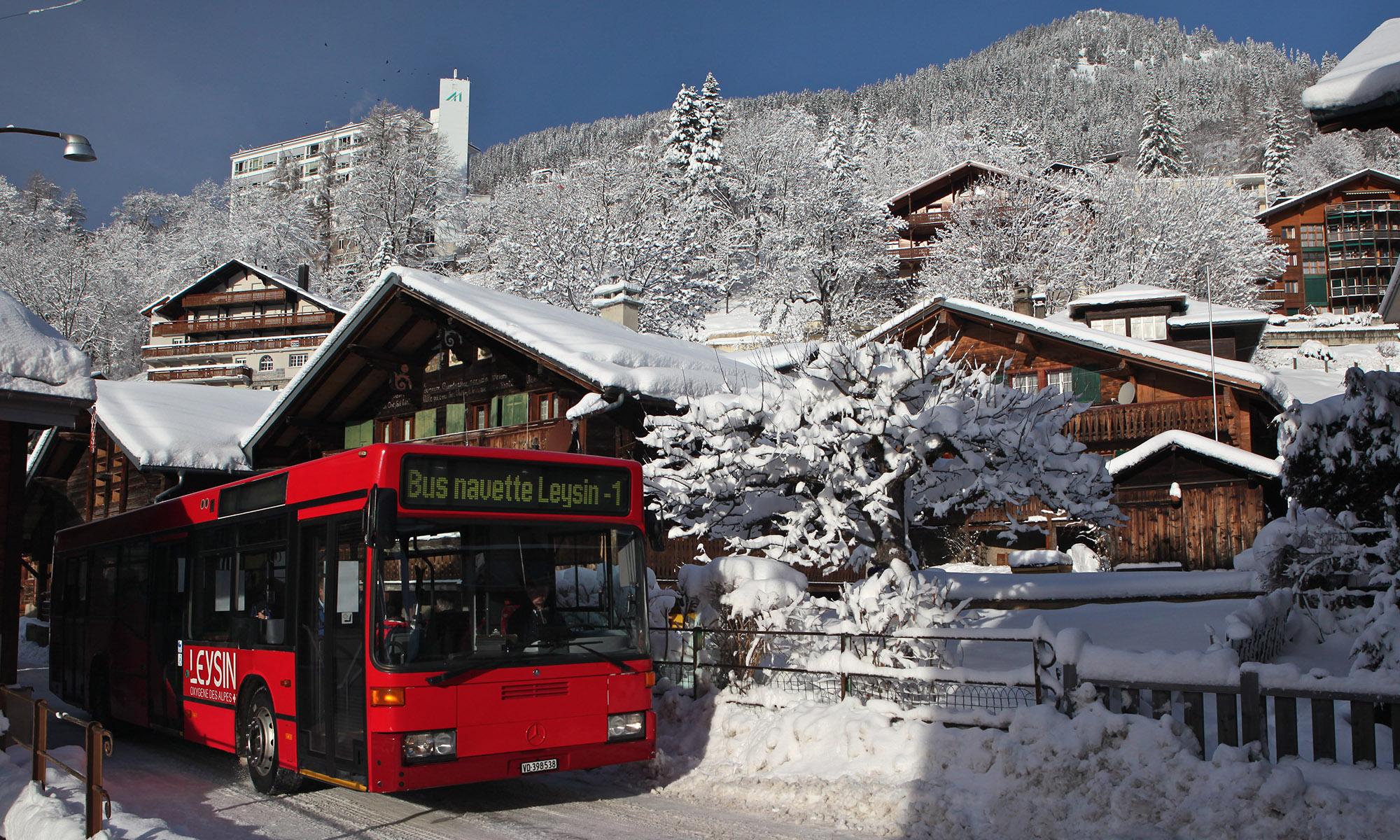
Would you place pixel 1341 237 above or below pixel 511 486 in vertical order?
above

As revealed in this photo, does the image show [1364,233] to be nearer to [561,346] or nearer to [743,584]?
[561,346]

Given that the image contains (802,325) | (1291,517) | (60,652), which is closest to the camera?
(1291,517)

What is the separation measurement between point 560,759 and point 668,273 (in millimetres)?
49690

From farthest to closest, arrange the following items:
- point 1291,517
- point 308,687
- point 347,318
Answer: point 347,318 < point 1291,517 < point 308,687

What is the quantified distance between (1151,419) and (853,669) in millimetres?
22376

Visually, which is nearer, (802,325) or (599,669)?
(599,669)

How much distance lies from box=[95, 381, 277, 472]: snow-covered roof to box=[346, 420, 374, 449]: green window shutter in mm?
2597

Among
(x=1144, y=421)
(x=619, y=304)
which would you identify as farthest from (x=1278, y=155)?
(x=619, y=304)

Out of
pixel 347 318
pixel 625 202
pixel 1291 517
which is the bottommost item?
pixel 1291 517

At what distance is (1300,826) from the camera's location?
670cm

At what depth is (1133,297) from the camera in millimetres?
36812

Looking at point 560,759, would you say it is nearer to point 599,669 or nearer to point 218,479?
point 599,669

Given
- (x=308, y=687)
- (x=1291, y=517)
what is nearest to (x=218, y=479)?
(x=308, y=687)

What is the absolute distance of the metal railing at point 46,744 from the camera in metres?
6.97
